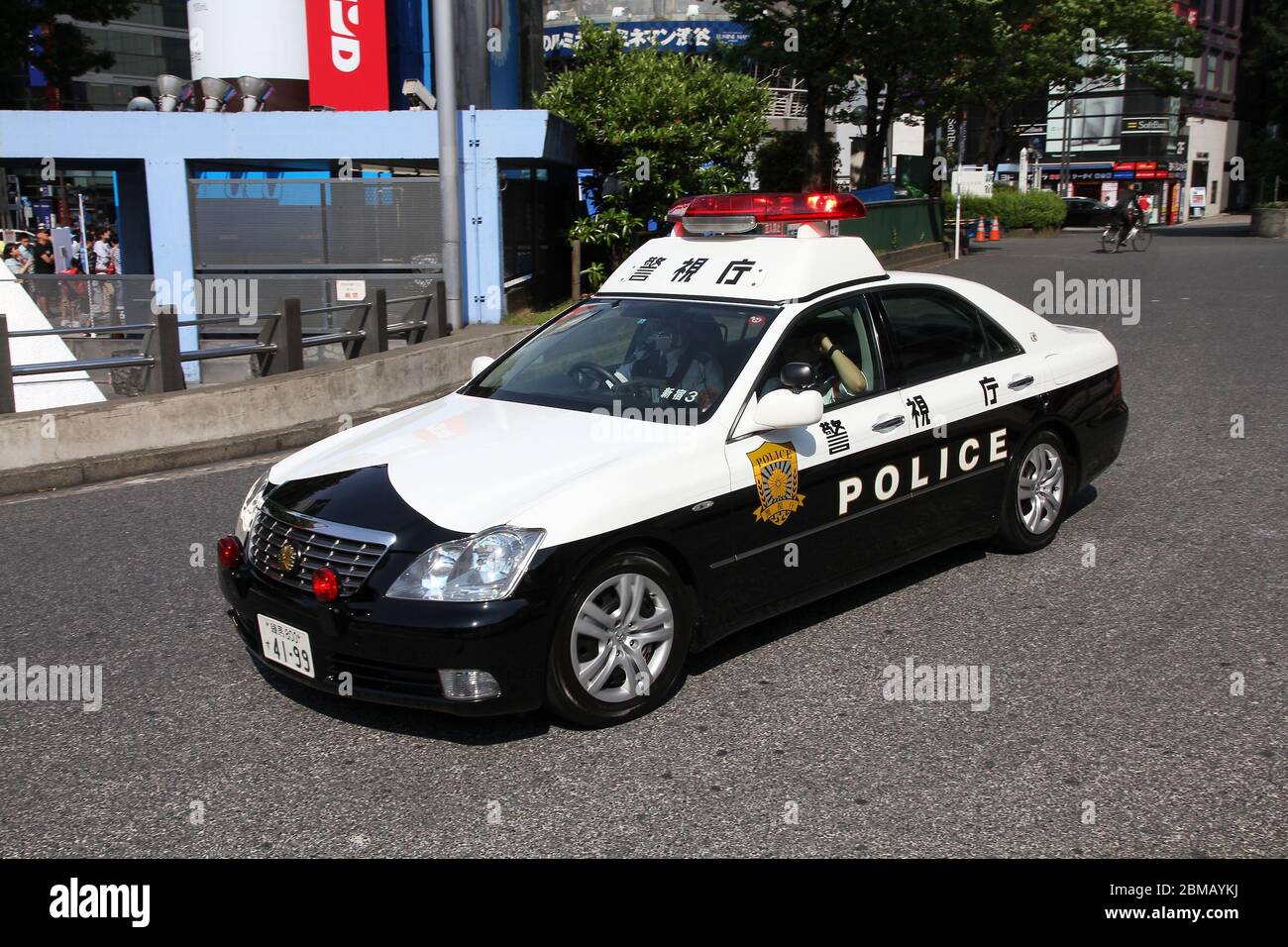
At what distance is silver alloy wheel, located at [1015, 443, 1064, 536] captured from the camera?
254 inches

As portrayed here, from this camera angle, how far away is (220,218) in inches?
775

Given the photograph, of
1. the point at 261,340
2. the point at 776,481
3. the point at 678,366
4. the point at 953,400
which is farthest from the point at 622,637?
the point at 261,340

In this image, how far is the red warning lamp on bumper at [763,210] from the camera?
5.95 meters

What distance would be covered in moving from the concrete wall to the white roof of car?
195 inches

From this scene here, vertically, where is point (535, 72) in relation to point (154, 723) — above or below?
above

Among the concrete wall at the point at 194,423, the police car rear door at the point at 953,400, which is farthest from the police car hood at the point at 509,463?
the concrete wall at the point at 194,423

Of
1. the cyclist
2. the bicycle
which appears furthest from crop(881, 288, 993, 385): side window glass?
the bicycle

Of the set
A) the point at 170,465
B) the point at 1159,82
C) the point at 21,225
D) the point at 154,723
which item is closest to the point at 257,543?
→ the point at 154,723

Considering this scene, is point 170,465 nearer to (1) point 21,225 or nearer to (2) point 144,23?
(1) point 21,225

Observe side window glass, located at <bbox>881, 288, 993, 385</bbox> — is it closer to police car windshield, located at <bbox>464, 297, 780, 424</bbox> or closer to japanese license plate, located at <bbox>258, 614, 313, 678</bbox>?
police car windshield, located at <bbox>464, 297, 780, 424</bbox>

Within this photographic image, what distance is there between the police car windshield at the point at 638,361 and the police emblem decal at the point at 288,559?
1.39 m

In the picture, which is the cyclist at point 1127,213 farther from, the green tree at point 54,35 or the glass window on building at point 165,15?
the glass window on building at point 165,15

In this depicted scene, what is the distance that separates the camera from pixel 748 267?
5.73 metres
